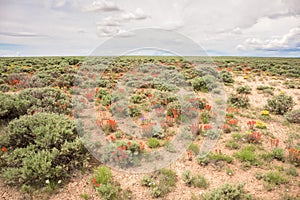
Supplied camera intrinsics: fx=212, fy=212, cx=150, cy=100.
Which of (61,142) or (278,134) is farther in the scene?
(278,134)

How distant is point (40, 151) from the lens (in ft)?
18.9

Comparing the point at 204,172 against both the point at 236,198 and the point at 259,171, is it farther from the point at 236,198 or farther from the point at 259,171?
the point at 259,171

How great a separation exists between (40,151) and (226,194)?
16.1ft

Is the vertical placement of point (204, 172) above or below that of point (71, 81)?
below

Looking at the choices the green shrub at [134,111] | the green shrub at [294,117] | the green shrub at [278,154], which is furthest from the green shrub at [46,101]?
the green shrub at [294,117]

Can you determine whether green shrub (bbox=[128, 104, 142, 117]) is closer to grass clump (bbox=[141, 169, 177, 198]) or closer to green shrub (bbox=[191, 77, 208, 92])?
grass clump (bbox=[141, 169, 177, 198])

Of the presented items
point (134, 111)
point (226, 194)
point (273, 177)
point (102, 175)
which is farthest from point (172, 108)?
point (226, 194)

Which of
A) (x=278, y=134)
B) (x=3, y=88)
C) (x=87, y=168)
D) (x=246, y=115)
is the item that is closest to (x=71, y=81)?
(x=3, y=88)

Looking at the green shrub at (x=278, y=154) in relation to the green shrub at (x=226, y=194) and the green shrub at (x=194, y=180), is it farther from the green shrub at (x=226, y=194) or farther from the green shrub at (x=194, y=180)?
the green shrub at (x=194, y=180)

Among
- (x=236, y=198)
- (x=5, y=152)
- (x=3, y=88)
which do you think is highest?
(x=3, y=88)

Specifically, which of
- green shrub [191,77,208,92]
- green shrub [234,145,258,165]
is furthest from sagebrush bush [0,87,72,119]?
green shrub [191,77,208,92]

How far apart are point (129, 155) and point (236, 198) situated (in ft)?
10.0

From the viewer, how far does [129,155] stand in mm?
6359

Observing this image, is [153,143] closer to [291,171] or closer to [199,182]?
[199,182]
